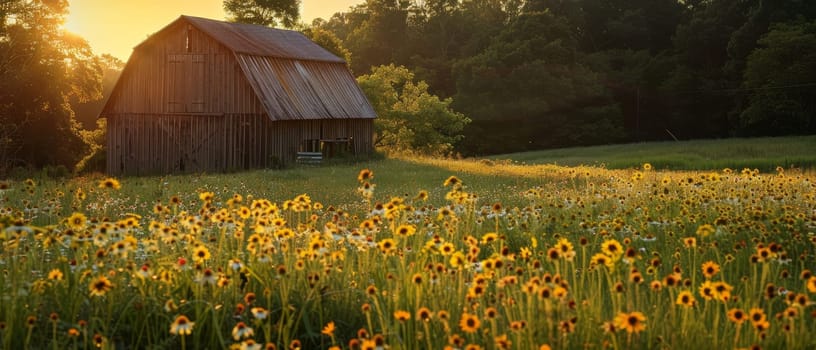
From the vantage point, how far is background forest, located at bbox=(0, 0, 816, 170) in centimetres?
4041

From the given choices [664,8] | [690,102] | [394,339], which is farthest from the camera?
[664,8]

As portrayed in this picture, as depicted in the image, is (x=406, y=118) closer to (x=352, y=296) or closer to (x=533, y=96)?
(x=533, y=96)

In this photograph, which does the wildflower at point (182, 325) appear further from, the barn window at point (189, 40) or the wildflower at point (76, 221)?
the barn window at point (189, 40)

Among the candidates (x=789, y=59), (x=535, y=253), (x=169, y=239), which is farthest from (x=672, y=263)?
(x=789, y=59)

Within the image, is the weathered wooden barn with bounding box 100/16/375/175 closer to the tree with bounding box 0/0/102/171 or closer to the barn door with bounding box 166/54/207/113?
the barn door with bounding box 166/54/207/113

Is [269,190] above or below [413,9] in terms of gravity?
below

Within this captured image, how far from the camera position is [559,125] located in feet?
206

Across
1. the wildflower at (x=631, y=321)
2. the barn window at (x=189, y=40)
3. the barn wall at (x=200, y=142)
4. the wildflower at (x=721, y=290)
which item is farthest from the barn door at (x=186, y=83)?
the wildflower at (x=631, y=321)

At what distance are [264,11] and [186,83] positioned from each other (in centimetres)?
2455

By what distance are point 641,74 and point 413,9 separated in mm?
21828

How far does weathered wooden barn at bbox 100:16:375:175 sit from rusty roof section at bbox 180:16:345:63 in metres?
0.09

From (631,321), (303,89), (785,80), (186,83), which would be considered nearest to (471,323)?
(631,321)

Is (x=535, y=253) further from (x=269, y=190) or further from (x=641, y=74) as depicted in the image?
(x=641, y=74)

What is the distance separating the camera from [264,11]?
188ft
